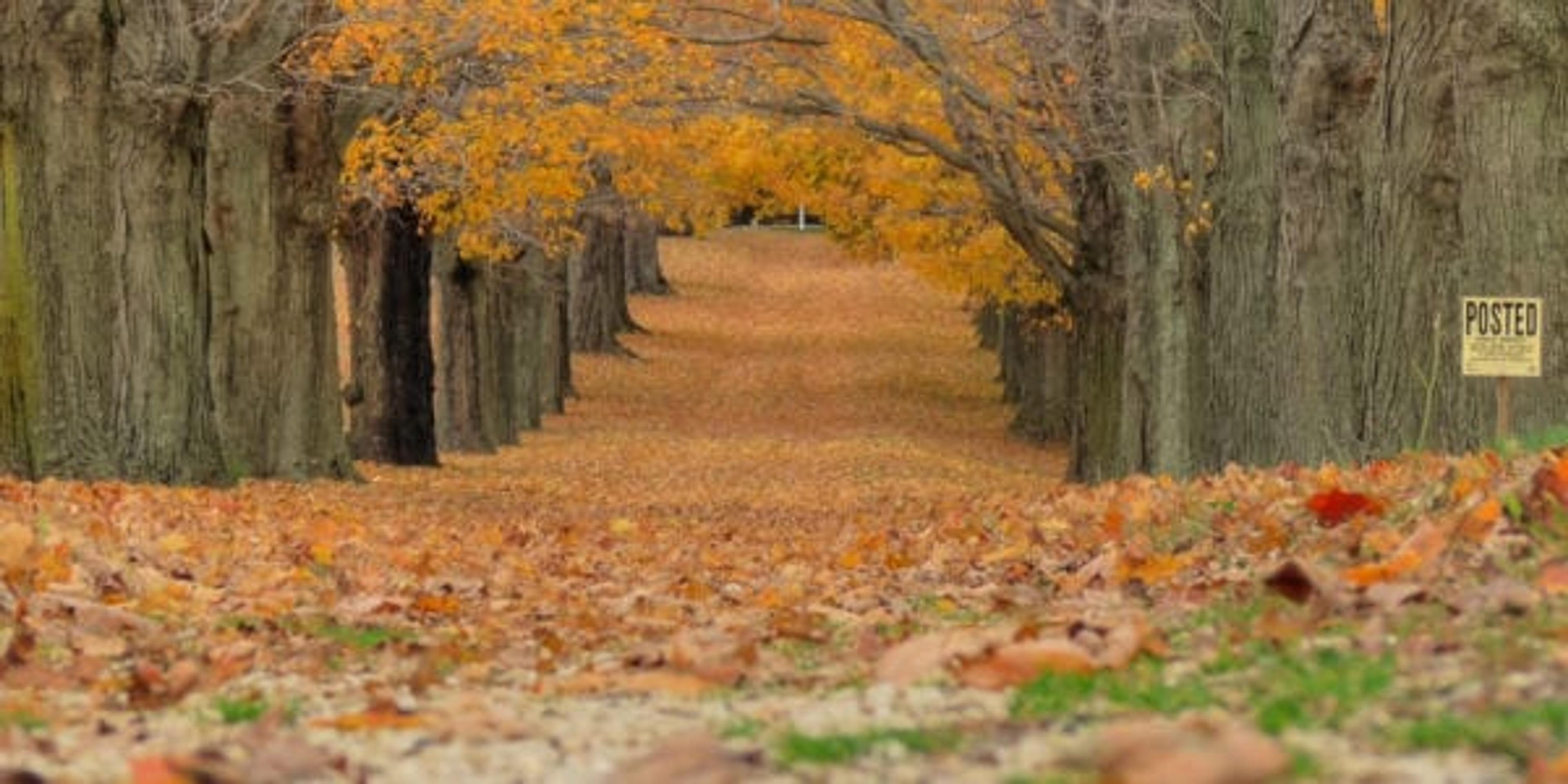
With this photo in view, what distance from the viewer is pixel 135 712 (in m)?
7.41

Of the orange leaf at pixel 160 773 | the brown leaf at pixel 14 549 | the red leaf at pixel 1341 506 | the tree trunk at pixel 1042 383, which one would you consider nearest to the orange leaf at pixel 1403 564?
the red leaf at pixel 1341 506

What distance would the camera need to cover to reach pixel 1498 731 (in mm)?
5082

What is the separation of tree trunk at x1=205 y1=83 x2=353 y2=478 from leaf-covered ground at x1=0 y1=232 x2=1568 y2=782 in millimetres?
6941

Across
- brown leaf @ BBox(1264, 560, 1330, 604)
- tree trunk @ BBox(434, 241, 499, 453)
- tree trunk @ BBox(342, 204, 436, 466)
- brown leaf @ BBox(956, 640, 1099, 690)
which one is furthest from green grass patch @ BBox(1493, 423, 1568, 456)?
tree trunk @ BBox(434, 241, 499, 453)

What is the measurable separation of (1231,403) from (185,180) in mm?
8836

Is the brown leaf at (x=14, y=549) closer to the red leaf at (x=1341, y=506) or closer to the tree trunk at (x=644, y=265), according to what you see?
the red leaf at (x=1341, y=506)

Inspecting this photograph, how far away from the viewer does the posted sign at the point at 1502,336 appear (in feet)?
45.8

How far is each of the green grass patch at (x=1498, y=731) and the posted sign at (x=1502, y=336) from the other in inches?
348

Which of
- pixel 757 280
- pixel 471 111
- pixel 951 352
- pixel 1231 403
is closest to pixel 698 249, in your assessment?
pixel 757 280

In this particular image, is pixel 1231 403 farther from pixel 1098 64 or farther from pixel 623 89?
pixel 623 89

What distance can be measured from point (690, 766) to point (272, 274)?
75.0 feet

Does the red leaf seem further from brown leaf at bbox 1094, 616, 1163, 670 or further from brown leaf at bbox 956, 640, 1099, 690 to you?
brown leaf at bbox 956, 640, 1099, 690

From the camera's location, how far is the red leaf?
418 inches

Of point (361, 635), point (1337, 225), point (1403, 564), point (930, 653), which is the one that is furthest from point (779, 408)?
point (930, 653)
